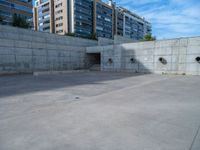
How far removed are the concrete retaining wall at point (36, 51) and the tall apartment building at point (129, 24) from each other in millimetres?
46221

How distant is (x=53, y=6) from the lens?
50.5 metres

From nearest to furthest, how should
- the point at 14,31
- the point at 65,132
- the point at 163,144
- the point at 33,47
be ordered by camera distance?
the point at 163,144 < the point at 65,132 < the point at 14,31 < the point at 33,47

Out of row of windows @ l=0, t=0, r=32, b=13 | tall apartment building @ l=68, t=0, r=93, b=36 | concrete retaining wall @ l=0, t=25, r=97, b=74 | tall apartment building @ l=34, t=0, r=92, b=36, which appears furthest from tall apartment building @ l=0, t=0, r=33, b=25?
concrete retaining wall @ l=0, t=25, r=97, b=74

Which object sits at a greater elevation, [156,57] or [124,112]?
[156,57]

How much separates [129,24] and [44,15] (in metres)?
37.6

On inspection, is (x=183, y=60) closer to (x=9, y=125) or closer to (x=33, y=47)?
(x=9, y=125)

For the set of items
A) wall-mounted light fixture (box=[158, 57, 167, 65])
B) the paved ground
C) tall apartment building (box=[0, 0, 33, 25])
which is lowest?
the paved ground

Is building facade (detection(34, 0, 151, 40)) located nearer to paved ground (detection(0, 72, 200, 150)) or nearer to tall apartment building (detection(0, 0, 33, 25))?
tall apartment building (detection(0, 0, 33, 25))

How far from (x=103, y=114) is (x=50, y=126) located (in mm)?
1076

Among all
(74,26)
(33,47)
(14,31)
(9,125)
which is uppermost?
(74,26)

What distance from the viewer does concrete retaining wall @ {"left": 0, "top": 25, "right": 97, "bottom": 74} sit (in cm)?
1211

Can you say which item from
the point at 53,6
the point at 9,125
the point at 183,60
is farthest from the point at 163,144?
the point at 53,6

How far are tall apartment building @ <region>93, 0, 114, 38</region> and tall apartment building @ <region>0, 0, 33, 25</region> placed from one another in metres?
21.7

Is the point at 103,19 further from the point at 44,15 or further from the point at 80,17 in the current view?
the point at 44,15
